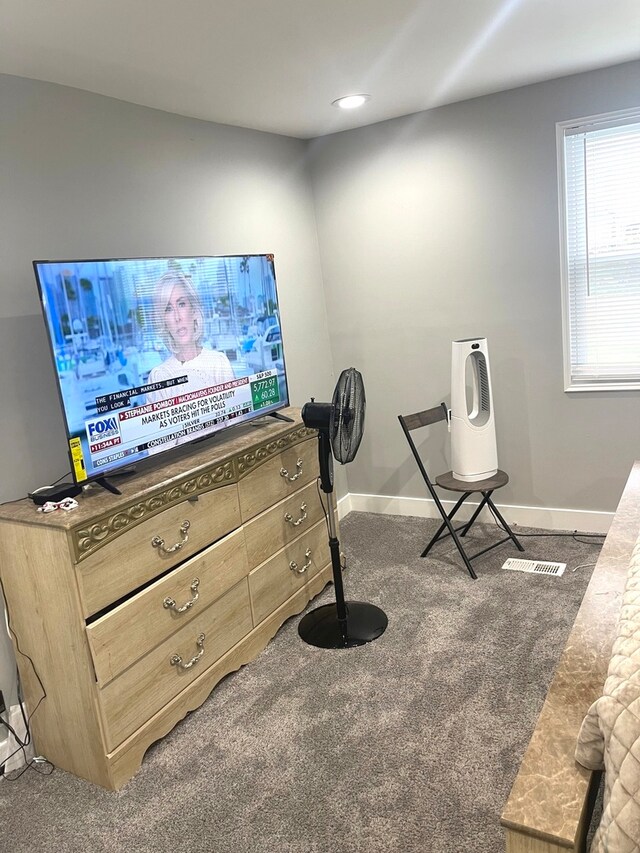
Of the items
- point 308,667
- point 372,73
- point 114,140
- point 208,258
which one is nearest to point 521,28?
point 372,73

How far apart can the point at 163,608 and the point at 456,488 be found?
1612 millimetres

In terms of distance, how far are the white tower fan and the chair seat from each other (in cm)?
2

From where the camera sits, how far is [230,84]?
2514 millimetres

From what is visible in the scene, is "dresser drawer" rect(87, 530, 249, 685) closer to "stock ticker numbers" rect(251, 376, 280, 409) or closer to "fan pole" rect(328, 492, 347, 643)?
"fan pole" rect(328, 492, 347, 643)

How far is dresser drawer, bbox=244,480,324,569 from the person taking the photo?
8.63 feet

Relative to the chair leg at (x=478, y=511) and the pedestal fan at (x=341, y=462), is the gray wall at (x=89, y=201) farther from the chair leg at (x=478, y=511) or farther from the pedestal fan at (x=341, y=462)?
the chair leg at (x=478, y=511)

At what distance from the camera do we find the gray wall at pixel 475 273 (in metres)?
3.27

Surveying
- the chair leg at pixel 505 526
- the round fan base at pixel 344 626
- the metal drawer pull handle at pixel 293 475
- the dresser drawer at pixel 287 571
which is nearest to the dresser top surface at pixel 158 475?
the metal drawer pull handle at pixel 293 475

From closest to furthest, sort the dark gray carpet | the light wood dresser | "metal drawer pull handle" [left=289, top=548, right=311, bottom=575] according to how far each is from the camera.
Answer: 1. the dark gray carpet
2. the light wood dresser
3. "metal drawer pull handle" [left=289, top=548, right=311, bottom=575]

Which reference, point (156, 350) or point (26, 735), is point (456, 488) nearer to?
point (156, 350)

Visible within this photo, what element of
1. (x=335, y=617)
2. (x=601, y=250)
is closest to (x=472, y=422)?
(x=601, y=250)

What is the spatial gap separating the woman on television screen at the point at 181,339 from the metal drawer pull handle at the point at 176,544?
48 centimetres

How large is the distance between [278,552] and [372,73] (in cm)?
206

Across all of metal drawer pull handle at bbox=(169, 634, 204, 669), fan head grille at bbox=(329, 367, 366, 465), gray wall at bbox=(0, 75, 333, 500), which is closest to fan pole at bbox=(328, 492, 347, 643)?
fan head grille at bbox=(329, 367, 366, 465)
